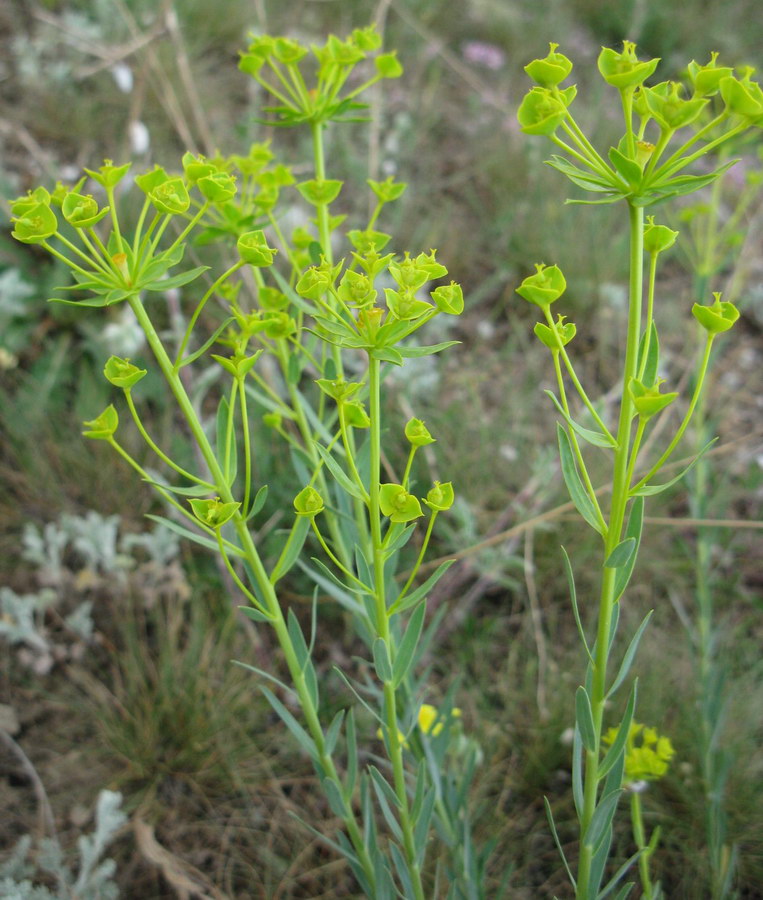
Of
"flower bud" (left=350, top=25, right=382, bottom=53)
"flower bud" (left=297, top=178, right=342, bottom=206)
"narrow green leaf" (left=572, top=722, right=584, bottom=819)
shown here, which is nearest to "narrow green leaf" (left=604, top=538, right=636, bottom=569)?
"narrow green leaf" (left=572, top=722, right=584, bottom=819)

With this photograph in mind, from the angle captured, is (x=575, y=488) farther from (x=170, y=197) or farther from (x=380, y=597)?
(x=170, y=197)

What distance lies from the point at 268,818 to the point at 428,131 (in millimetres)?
2824

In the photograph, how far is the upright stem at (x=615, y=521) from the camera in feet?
2.59

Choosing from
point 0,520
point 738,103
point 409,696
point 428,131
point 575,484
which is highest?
point 738,103

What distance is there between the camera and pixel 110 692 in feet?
5.76

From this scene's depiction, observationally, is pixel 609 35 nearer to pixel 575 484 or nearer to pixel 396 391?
pixel 396 391

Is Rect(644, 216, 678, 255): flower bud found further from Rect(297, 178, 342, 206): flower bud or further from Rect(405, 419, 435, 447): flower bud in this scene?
Rect(297, 178, 342, 206): flower bud

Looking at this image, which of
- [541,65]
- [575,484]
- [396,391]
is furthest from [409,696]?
[396,391]

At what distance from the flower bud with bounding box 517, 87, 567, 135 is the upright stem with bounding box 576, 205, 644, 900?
13 cm

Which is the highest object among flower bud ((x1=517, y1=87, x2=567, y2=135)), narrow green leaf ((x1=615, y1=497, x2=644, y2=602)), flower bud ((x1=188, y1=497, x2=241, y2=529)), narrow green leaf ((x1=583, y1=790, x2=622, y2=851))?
flower bud ((x1=517, y1=87, x2=567, y2=135))

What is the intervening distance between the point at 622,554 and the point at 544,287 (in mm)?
297

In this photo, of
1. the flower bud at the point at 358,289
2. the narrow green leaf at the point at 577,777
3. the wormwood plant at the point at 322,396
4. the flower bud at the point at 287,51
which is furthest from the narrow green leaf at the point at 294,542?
the flower bud at the point at 287,51

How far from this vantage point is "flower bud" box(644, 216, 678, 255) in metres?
0.81

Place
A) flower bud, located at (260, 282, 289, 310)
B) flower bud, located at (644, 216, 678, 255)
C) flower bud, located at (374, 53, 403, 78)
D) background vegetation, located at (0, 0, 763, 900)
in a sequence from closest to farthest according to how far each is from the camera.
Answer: flower bud, located at (644, 216, 678, 255) < flower bud, located at (260, 282, 289, 310) < flower bud, located at (374, 53, 403, 78) < background vegetation, located at (0, 0, 763, 900)
